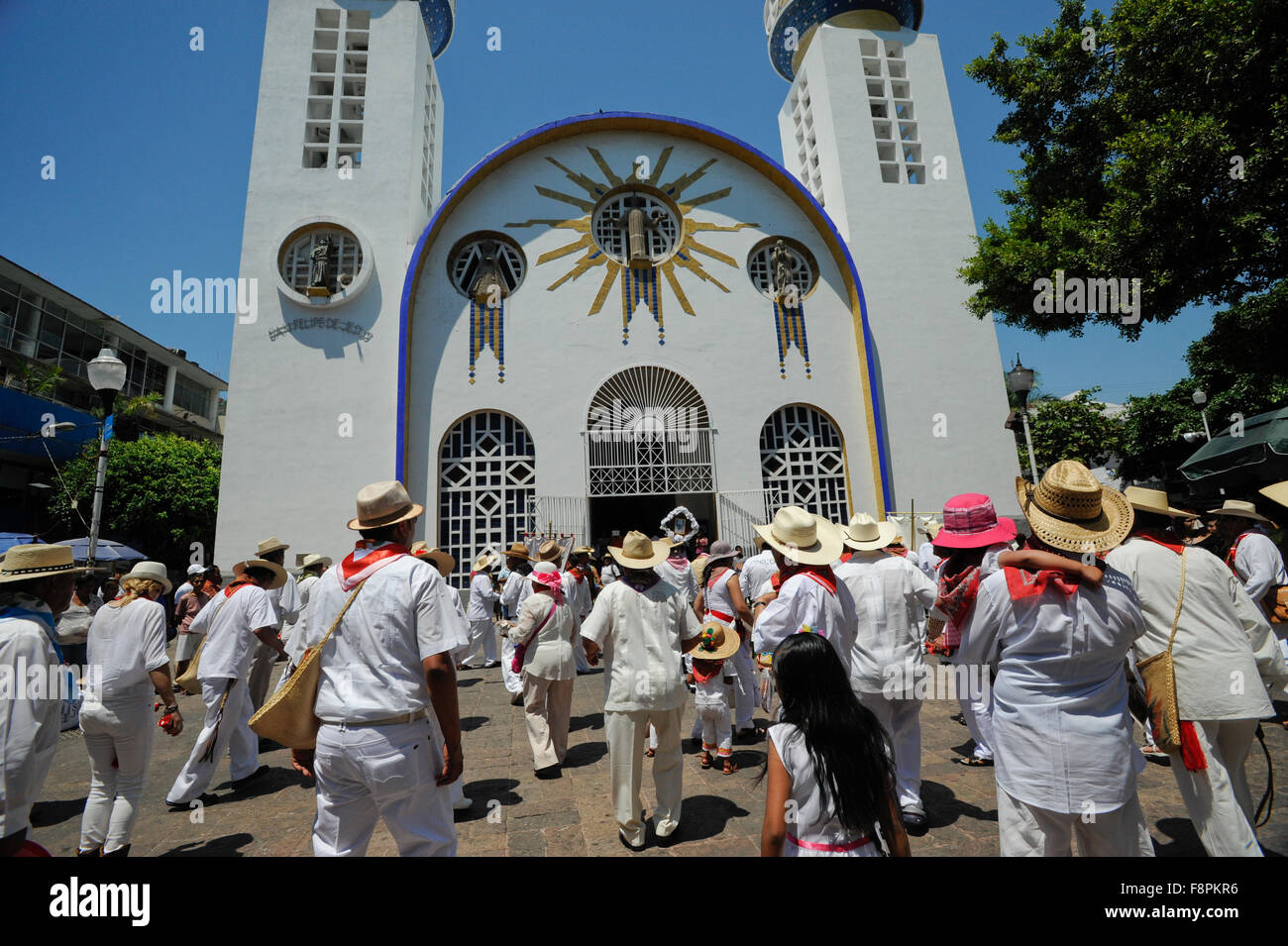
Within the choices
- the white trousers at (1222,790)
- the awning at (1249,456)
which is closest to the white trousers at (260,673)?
the white trousers at (1222,790)

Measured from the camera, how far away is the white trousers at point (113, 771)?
3.63m

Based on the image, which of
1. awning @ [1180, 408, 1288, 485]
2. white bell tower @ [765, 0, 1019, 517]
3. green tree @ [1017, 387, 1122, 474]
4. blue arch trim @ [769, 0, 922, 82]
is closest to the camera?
awning @ [1180, 408, 1288, 485]

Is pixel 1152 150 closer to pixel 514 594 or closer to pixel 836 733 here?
pixel 836 733

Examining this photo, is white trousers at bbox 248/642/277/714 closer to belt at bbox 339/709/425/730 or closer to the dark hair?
belt at bbox 339/709/425/730

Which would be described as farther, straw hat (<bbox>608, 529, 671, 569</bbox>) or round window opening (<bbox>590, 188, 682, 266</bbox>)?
round window opening (<bbox>590, 188, 682, 266</bbox>)

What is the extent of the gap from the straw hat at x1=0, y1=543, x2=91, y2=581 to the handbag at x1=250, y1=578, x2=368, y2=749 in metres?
0.94

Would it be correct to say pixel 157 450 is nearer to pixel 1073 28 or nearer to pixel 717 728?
pixel 717 728

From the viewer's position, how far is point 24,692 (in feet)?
7.50

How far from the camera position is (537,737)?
5168 millimetres

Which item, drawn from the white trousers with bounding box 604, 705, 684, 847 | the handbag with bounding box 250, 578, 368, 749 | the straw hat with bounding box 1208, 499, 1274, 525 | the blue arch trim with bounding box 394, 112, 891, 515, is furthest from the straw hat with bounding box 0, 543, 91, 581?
the blue arch trim with bounding box 394, 112, 891, 515

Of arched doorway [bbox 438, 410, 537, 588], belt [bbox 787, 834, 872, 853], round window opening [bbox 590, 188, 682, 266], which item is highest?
round window opening [bbox 590, 188, 682, 266]

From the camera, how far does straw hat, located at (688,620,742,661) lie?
4375 mm

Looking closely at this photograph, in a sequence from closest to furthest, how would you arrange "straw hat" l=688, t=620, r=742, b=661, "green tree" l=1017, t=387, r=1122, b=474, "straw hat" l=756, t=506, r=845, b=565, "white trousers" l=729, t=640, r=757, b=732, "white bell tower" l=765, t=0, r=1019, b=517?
"straw hat" l=756, t=506, r=845, b=565 → "straw hat" l=688, t=620, r=742, b=661 → "white trousers" l=729, t=640, r=757, b=732 → "white bell tower" l=765, t=0, r=1019, b=517 → "green tree" l=1017, t=387, r=1122, b=474
